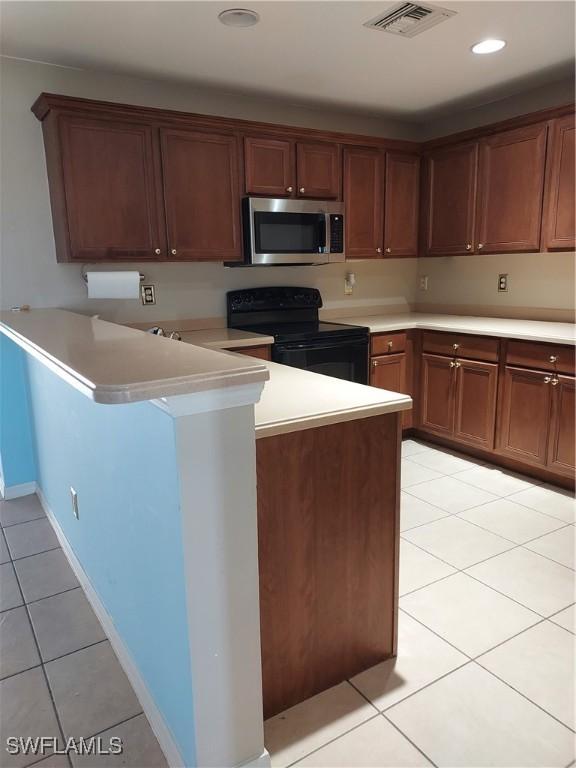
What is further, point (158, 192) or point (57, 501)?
point (158, 192)

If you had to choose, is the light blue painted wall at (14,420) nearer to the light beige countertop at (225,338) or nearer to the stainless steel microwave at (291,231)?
the light beige countertop at (225,338)

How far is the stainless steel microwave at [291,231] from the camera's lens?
3.28 metres

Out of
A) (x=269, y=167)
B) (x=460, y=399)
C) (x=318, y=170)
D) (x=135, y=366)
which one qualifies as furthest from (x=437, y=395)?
(x=135, y=366)

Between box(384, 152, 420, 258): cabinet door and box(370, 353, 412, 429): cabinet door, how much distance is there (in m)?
0.80

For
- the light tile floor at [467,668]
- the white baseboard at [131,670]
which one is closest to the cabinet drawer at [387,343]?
the light tile floor at [467,668]

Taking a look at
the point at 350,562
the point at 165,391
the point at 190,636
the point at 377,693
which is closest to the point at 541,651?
the point at 377,693

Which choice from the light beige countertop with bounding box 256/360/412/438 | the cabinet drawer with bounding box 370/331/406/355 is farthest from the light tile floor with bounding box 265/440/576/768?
the cabinet drawer with bounding box 370/331/406/355

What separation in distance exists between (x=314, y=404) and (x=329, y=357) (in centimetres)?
190

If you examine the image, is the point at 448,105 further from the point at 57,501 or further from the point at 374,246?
the point at 57,501

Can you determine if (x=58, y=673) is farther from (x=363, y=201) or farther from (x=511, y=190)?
(x=511, y=190)

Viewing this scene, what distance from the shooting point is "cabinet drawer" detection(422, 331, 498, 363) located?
10.7 feet

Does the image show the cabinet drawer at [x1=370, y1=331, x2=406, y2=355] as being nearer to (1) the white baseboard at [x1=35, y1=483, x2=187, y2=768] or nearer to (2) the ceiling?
(2) the ceiling

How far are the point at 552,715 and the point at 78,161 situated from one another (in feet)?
9.94

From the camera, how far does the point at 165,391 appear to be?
37.8 inches
